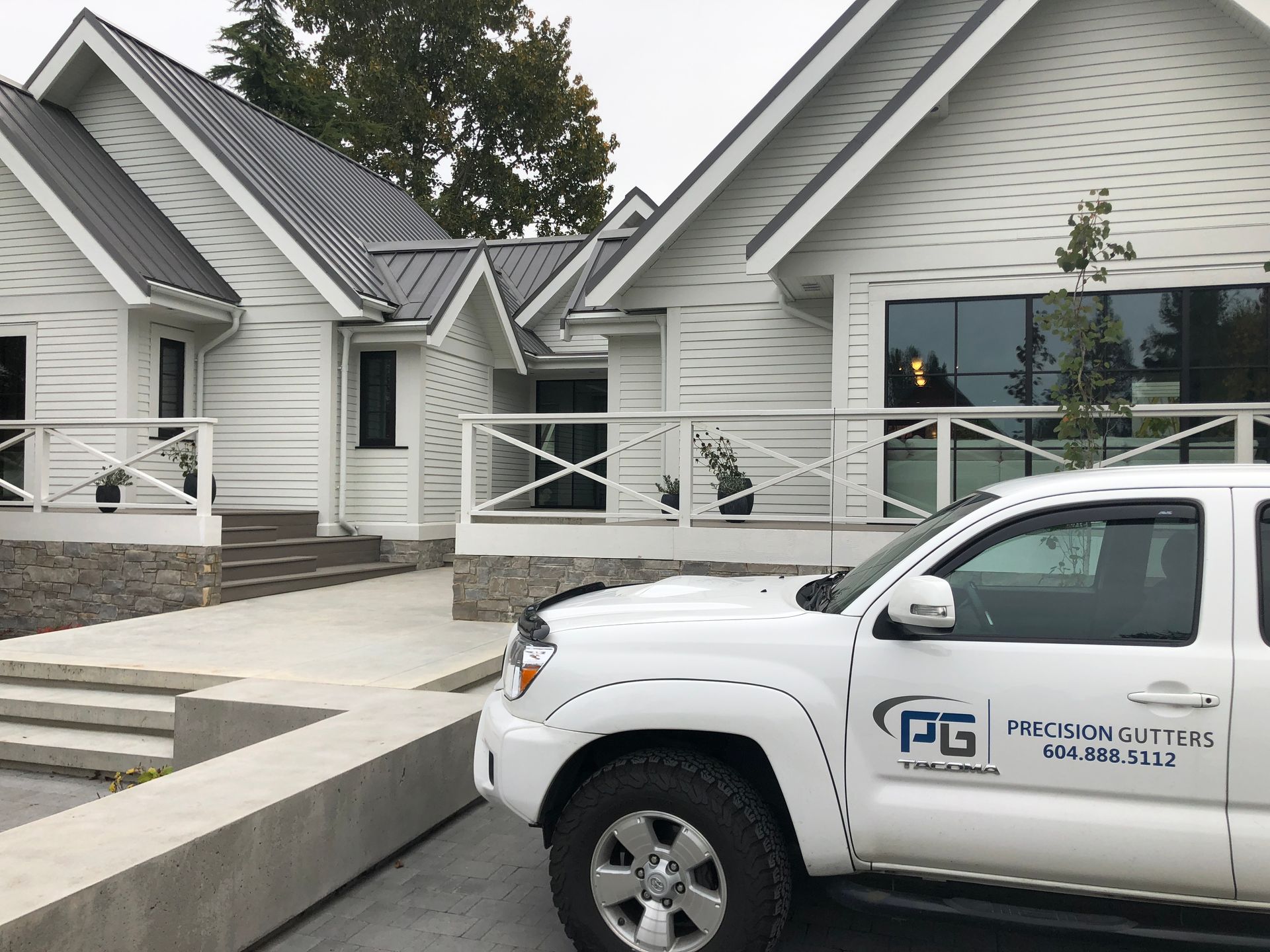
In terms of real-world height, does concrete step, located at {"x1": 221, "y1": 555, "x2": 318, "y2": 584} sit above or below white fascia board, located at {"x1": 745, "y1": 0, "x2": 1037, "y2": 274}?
below

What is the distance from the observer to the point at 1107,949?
3412 mm

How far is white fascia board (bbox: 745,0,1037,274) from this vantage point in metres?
8.87

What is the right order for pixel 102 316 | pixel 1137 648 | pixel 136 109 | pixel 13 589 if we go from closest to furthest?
pixel 1137 648, pixel 13 589, pixel 102 316, pixel 136 109

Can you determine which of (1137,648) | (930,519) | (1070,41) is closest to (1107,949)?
(1137,648)

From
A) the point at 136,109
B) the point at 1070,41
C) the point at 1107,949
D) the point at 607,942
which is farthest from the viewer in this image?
the point at 136,109

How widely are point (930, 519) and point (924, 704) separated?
99 centimetres

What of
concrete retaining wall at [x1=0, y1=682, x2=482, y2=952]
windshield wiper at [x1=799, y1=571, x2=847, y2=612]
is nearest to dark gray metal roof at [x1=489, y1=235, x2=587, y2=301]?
concrete retaining wall at [x1=0, y1=682, x2=482, y2=952]

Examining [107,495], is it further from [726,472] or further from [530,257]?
[530,257]

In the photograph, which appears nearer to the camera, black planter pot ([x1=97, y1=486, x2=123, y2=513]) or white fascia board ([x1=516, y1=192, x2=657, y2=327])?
black planter pot ([x1=97, y1=486, x2=123, y2=513])

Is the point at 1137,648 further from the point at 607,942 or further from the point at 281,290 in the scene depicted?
the point at 281,290

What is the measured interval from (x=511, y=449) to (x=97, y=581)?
7917 millimetres

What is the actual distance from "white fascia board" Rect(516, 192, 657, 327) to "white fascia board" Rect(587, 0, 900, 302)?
4262 millimetres

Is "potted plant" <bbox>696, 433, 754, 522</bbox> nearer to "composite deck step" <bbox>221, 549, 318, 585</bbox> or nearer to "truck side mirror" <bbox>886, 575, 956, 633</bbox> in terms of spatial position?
"composite deck step" <bbox>221, 549, 318, 585</bbox>

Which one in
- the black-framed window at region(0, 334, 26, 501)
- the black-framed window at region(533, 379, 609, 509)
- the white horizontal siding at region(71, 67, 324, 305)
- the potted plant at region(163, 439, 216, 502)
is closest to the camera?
the potted plant at region(163, 439, 216, 502)
